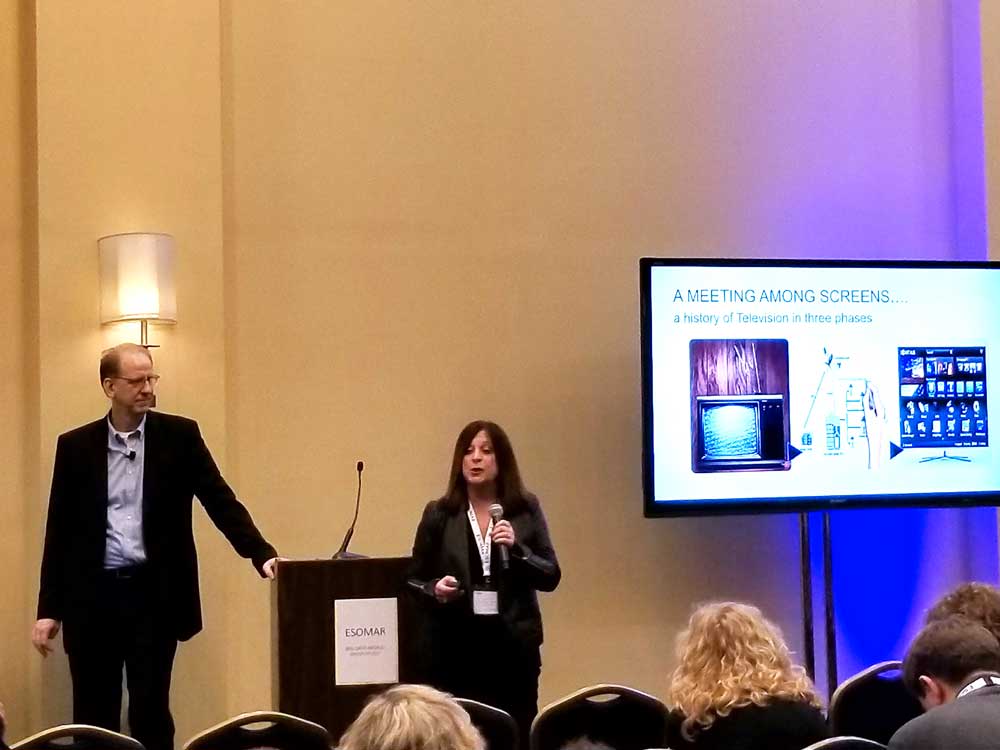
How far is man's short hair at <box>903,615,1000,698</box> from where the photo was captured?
2.76m

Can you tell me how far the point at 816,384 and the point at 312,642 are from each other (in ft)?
8.11

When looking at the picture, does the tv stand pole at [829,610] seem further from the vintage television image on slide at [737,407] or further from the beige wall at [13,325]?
the beige wall at [13,325]

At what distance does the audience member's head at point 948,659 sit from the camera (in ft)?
9.05

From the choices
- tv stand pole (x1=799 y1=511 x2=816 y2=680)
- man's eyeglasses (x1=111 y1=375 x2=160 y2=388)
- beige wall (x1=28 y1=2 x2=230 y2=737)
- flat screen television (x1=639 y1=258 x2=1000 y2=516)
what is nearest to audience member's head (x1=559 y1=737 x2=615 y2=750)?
flat screen television (x1=639 y1=258 x2=1000 y2=516)

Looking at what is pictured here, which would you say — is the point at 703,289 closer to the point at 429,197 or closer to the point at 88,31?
the point at 429,197

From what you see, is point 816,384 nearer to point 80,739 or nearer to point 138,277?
point 138,277

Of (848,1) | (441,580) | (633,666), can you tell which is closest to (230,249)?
(441,580)

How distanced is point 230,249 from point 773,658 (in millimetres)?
3336

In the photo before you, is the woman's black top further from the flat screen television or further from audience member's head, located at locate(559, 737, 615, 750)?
the flat screen television

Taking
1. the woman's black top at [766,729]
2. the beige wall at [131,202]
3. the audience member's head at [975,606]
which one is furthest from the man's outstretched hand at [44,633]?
the audience member's head at [975,606]

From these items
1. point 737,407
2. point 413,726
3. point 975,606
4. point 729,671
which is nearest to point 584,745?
point 729,671

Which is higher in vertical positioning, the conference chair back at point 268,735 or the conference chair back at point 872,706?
the conference chair back at point 268,735

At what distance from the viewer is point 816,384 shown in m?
5.78

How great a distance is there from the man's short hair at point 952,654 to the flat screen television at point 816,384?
270 cm
